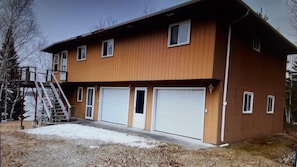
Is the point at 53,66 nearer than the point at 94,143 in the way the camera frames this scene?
No

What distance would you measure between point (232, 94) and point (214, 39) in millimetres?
2465

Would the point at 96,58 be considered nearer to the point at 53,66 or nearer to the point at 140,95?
the point at 140,95

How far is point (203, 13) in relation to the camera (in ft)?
29.3

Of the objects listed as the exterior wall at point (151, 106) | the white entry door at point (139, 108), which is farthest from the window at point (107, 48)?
the white entry door at point (139, 108)

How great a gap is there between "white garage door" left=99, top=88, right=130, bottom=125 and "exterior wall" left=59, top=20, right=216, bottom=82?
108cm

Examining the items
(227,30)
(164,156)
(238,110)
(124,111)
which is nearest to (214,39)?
(227,30)

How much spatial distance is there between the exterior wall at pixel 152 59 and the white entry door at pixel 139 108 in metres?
0.99

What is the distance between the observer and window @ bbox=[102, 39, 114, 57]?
13.1 m

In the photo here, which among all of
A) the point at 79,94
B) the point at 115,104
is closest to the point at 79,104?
the point at 79,94

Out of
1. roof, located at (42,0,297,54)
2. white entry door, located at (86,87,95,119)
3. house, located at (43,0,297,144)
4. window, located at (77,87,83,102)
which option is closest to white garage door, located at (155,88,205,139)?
house, located at (43,0,297,144)

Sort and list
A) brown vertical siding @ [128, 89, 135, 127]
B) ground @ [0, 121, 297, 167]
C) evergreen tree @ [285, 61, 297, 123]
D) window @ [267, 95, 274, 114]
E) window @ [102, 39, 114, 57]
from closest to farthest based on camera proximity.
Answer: ground @ [0, 121, 297, 167] < brown vertical siding @ [128, 89, 135, 127] < window @ [267, 95, 274, 114] < window @ [102, 39, 114, 57] < evergreen tree @ [285, 61, 297, 123]

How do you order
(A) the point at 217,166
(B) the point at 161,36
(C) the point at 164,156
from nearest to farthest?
(A) the point at 217,166, (C) the point at 164,156, (B) the point at 161,36

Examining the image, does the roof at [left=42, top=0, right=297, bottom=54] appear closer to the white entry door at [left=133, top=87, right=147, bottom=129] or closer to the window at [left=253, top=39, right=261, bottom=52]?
the window at [left=253, top=39, right=261, bottom=52]

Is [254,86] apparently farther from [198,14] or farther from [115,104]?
[115,104]
